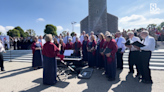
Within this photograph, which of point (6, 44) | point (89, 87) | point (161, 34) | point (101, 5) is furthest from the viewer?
point (101, 5)

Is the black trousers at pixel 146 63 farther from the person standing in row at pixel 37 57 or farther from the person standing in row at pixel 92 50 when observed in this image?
the person standing in row at pixel 37 57

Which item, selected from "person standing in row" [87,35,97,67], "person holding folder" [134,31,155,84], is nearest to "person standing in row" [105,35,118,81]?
"person holding folder" [134,31,155,84]

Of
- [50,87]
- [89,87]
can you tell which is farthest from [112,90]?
[50,87]

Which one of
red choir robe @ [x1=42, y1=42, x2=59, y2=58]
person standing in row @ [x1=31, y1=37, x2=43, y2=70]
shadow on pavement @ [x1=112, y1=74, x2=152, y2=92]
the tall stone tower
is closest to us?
shadow on pavement @ [x1=112, y1=74, x2=152, y2=92]

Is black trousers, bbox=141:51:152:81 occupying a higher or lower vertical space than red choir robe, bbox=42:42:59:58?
lower

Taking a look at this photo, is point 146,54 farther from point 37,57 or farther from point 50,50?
point 37,57

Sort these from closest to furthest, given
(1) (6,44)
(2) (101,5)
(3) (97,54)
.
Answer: (3) (97,54) → (1) (6,44) → (2) (101,5)

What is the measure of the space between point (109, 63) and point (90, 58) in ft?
6.95

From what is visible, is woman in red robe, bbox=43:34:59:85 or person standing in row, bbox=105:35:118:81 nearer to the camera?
woman in red robe, bbox=43:34:59:85

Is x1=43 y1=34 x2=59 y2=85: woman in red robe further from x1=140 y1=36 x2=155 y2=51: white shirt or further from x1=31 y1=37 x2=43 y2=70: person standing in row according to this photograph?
x1=140 y1=36 x2=155 y2=51: white shirt

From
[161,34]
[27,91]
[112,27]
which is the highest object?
[112,27]

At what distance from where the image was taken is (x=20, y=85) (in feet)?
12.7

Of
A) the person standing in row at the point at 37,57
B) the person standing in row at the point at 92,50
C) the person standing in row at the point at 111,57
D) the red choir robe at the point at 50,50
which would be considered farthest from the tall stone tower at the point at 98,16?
the red choir robe at the point at 50,50

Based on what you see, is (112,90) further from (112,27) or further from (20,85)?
(112,27)
